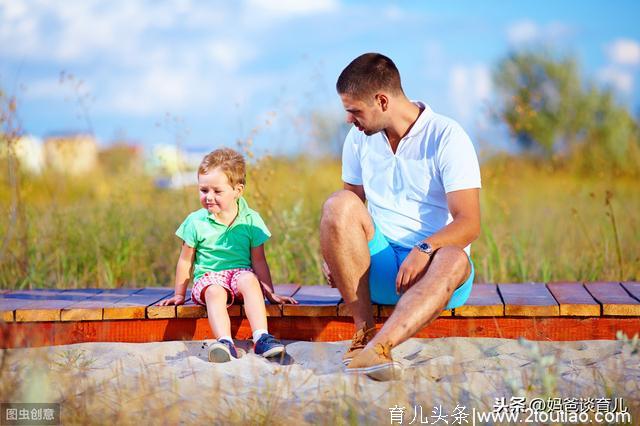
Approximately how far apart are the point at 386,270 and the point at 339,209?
37 centimetres

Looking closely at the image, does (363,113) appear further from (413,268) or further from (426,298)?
(426,298)

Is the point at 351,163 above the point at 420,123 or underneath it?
underneath

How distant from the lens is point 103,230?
5809 mm

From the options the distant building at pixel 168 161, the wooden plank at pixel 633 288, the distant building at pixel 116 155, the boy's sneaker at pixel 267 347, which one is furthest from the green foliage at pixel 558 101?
the boy's sneaker at pixel 267 347

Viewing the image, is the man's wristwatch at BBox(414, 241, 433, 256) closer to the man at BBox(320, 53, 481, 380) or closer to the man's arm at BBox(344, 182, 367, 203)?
the man at BBox(320, 53, 481, 380)

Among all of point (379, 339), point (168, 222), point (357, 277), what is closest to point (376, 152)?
point (357, 277)

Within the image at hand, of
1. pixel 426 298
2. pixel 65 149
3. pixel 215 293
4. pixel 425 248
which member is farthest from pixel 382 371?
pixel 65 149

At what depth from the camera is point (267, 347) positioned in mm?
3562

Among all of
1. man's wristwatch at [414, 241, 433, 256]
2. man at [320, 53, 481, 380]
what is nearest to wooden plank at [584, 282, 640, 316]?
man at [320, 53, 481, 380]

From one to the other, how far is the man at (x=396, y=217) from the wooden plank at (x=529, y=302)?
263 millimetres

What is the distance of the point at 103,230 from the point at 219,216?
211 centimetres

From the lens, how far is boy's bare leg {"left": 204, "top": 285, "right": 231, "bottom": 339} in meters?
3.69

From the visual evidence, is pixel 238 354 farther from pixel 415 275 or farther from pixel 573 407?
pixel 573 407

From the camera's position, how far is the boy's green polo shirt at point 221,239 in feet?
12.9
